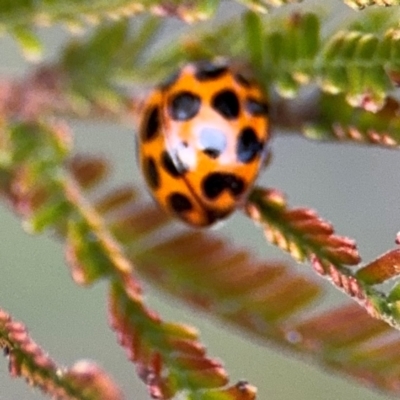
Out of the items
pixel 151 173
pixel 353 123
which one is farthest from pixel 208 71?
pixel 353 123

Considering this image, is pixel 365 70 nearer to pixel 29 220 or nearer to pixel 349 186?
pixel 29 220

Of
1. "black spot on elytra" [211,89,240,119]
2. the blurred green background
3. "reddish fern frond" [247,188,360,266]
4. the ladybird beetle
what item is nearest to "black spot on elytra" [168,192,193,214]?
the ladybird beetle

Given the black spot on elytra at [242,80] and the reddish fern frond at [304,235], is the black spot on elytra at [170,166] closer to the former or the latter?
the black spot on elytra at [242,80]

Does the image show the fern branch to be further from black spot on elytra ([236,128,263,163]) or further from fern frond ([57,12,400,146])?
black spot on elytra ([236,128,263,163])

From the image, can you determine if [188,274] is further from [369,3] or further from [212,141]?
[369,3]

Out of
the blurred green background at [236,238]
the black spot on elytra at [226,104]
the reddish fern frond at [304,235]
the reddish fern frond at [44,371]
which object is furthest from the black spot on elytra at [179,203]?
the blurred green background at [236,238]
